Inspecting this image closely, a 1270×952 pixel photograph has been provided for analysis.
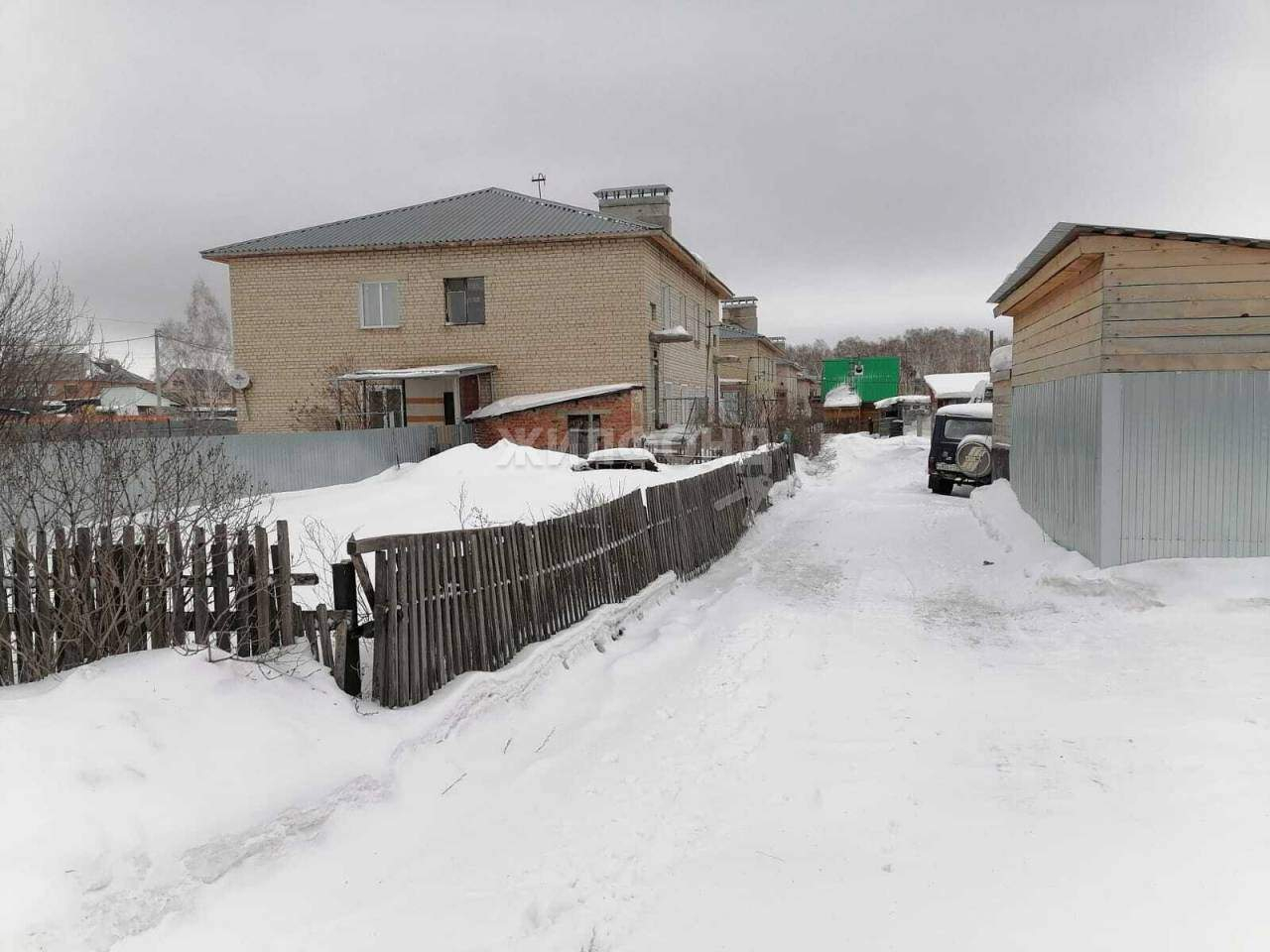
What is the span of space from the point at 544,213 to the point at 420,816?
24.3m

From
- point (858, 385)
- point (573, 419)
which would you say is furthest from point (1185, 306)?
point (858, 385)

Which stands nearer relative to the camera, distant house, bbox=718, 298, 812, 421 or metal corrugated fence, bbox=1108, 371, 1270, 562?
metal corrugated fence, bbox=1108, 371, 1270, 562

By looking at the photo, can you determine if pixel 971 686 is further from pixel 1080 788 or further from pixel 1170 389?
pixel 1170 389

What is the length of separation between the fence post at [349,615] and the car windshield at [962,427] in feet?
61.4

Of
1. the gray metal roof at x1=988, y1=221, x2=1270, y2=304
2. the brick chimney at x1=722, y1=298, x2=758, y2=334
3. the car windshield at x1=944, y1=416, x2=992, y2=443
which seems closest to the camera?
the gray metal roof at x1=988, y1=221, x2=1270, y2=304

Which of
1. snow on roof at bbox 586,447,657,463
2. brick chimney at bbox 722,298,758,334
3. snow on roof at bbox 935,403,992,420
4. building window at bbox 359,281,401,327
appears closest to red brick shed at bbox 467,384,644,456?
snow on roof at bbox 586,447,657,463

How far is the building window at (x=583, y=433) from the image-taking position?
78.5ft

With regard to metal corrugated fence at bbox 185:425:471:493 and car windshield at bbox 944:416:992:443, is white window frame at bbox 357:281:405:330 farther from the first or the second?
car windshield at bbox 944:416:992:443

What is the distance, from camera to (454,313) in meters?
26.7

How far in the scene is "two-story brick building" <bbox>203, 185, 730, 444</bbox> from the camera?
25391mm

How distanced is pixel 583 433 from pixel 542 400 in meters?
1.51

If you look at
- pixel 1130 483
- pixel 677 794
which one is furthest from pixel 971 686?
pixel 1130 483

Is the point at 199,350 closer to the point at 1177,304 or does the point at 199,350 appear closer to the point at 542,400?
the point at 542,400

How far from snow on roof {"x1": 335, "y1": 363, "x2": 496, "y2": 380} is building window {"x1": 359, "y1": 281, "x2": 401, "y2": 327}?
76.0 inches
